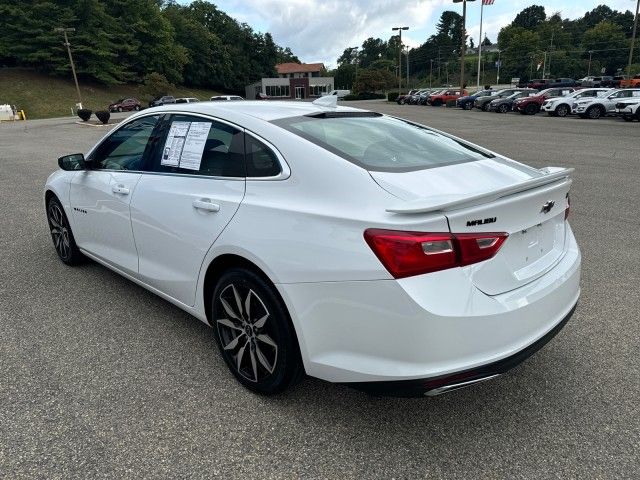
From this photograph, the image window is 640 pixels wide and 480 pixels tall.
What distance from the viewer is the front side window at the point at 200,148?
285 centimetres

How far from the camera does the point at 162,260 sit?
127 inches

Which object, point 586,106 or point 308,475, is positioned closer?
point 308,475

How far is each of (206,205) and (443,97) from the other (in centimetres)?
4991

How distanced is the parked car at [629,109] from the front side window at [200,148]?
26012 mm

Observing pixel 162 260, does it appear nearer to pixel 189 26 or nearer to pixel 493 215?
pixel 493 215

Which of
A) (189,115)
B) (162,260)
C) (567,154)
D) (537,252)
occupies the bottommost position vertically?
(567,154)

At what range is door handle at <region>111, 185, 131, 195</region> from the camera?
353cm

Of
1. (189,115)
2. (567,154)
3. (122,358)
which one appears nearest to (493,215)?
(189,115)

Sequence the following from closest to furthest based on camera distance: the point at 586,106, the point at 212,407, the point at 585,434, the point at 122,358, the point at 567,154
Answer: the point at 585,434 < the point at 212,407 < the point at 122,358 < the point at 567,154 < the point at 586,106

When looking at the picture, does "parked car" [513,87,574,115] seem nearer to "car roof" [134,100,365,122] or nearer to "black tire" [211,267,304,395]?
"car roof" [134,100,365,122]

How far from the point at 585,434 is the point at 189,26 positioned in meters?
100

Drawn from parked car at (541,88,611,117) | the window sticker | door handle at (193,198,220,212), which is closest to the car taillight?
door handle at (193,198,220,212)

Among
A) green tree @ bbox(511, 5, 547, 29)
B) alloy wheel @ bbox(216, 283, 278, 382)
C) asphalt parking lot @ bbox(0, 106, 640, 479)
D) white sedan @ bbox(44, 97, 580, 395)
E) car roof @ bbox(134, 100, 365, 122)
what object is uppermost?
green tree @ bbox(511, 5, 547, 29)

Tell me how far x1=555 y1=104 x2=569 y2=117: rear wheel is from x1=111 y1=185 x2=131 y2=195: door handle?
30.8m
